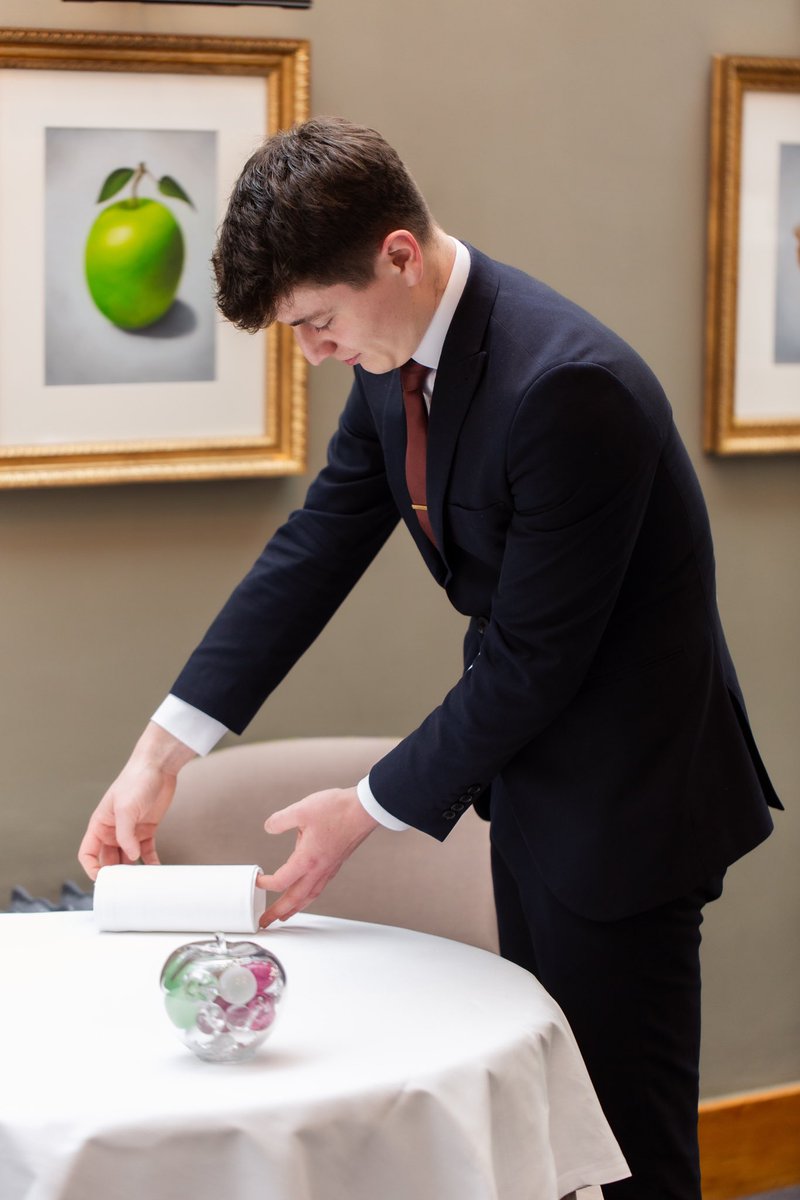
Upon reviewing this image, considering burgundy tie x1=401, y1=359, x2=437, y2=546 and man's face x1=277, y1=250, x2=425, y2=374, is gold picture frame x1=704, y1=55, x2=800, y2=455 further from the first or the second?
man's face x1=277, y1=250, x2=425, y2=374

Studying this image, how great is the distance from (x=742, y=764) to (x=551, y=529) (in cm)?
47

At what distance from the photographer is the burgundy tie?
6.07ft

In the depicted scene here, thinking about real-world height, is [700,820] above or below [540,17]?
below

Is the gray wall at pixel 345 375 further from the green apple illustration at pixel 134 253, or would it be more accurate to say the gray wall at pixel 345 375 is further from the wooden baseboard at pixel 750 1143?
the wooden baseboard at pixel 750 1143

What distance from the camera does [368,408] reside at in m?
2.11

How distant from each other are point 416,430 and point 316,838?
55cm

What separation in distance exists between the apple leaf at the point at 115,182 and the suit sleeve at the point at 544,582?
1105 millimetres

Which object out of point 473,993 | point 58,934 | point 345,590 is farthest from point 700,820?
point 58,934

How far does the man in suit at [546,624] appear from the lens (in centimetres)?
163

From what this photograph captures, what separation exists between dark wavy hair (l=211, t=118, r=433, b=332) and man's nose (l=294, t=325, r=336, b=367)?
0.07 m

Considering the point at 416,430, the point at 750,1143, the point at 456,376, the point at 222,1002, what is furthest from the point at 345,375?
the point at 750,1143

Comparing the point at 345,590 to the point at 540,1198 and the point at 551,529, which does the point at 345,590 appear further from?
the point at 540,1198

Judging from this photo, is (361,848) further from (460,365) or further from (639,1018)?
(460,365)

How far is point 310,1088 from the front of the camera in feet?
4.61
